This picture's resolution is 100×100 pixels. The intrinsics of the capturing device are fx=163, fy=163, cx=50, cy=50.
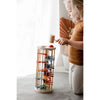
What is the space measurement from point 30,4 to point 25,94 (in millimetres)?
1366

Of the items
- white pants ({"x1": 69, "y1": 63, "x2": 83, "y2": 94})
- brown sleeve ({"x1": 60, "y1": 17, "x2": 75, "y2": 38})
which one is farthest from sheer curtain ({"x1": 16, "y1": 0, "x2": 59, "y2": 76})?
white pants ({"x1": 69, "y1": 63, "x2": 83, "y2": 94})

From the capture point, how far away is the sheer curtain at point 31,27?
2441 mm

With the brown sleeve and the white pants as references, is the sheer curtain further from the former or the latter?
the white pants

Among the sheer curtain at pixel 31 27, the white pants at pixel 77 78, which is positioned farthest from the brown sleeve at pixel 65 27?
the white pants at pixel 77 78

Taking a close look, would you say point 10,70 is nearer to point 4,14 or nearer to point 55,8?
point 4,14

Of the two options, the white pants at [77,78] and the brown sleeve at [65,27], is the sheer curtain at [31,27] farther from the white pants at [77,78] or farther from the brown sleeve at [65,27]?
the white pants at [77,78]

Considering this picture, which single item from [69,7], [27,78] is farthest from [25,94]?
[69,7]

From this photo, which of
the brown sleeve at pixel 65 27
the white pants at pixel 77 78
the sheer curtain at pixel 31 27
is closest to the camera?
the white pants at pixel 77 78

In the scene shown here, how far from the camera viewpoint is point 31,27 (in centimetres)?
251

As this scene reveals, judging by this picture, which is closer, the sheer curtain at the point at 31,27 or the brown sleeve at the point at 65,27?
the sheer curtain at the point at 31,27

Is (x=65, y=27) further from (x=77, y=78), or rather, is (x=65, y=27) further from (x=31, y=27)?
(x=77, y=78)

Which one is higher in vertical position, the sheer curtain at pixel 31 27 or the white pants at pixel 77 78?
the sheer curtain at pixel 31 27

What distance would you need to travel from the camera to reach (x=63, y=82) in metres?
2.19
